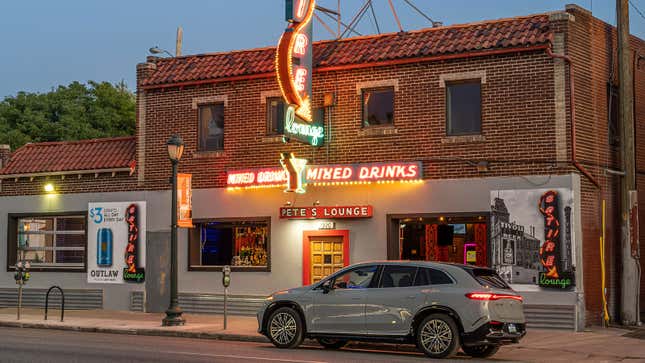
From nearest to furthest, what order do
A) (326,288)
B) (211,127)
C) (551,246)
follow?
(326,288) < (551,246) < (211,127)

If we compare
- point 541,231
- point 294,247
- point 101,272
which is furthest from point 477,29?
point 101,272

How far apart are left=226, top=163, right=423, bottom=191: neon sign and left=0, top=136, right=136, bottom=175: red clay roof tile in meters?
4.29

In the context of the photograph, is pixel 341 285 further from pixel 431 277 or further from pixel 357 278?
pixel 431 277

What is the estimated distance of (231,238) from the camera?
25344 millimetres

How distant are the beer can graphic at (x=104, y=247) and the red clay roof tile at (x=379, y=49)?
4386mm

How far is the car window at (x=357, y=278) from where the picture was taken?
679 inches

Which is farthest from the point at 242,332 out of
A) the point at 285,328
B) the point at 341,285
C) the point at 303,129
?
the point at 303,129

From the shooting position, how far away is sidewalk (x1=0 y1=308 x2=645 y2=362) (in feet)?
56.0

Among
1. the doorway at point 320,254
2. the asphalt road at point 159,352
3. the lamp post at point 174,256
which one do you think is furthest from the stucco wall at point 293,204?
the asphalt road at point 159,352

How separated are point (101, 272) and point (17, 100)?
29245 millimetres

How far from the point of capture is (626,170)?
22.3m

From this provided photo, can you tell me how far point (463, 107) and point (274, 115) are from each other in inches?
202

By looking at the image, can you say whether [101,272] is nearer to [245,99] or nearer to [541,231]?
[245,99]

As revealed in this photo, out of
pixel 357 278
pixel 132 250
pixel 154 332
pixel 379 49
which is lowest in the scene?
pixel 154 332
